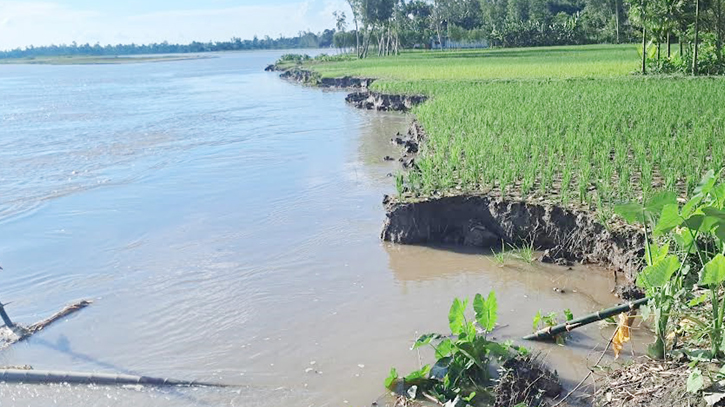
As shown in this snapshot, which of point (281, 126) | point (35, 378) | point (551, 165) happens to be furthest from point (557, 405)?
point (281, 126)

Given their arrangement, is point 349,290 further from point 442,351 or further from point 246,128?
point 246,128

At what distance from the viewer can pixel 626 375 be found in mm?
3672

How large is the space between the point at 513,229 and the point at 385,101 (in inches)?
588

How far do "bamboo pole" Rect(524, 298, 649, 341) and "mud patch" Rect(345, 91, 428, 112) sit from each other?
15.4 m

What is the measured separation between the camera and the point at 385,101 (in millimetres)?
21391

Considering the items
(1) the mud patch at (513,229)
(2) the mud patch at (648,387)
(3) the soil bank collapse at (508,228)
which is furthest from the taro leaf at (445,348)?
(3) the soil bank collapse at (508,228)

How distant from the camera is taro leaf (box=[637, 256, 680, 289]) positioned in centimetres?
348

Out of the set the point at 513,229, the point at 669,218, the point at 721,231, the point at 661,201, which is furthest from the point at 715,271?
the point at 513,229

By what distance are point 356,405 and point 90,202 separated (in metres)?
7.66

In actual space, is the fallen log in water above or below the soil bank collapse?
below

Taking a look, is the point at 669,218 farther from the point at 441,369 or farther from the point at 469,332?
the point at 441,369

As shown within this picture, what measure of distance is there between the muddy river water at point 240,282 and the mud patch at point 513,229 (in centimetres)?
21

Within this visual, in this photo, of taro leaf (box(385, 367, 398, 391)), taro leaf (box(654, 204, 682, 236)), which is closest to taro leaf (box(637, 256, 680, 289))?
taro leaf (box(654, 204, 682, 236))

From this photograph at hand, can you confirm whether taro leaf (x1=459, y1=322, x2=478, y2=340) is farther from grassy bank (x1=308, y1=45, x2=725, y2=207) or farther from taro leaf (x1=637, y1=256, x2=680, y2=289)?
grassy bank (x1=308, y1=45, x2=725, y2=207)
